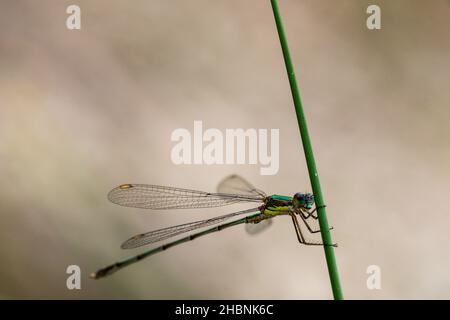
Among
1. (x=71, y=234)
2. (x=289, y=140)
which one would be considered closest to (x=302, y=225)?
(x=289, y=140)

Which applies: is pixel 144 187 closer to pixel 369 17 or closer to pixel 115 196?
pixel 115 196

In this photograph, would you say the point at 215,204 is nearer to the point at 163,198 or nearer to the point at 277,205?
the point at 163,198

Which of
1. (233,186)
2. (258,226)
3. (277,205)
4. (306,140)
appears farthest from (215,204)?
(306,140)

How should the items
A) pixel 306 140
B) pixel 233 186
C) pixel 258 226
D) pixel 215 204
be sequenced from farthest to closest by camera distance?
pixel 215 204
pixel 258 226
pixel 233 186
pixel 306 140

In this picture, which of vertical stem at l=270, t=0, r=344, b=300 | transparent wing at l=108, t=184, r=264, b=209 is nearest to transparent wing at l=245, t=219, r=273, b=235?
transparent wing at l=108, t=184, r=264, b=209

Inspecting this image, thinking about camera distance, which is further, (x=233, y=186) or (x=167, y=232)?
(x=167, y=232)

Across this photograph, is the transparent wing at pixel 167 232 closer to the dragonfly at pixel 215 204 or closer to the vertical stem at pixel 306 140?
the dragonfly at pixel 215 204

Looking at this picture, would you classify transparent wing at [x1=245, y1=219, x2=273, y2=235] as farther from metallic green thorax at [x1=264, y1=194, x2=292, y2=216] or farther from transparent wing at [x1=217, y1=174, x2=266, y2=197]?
transparent wing at [x1=217, y1=174, x2=266, y2=197]
